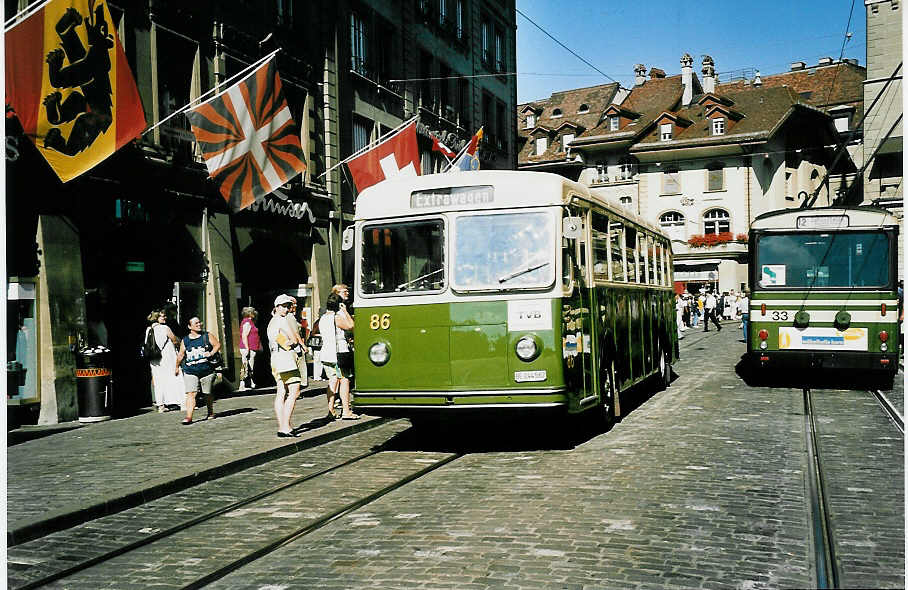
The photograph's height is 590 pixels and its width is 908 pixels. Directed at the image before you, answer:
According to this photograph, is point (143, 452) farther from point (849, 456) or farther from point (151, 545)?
point (849, 456)

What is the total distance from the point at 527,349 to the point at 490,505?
265cm

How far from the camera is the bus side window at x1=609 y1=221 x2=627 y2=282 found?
41.3 feet

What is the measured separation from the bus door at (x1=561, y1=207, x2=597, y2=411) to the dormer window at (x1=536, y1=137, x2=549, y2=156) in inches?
2209

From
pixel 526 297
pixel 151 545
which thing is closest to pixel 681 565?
pixel 151 545

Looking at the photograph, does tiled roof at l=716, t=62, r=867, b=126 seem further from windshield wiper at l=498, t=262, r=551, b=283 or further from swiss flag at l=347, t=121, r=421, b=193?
windshield wiper at l=498, t=262, r=551, b=283

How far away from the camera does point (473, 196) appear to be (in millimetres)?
10188

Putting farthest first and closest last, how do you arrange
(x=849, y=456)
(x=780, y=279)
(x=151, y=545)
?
1. (x=780, y=279)
2. (x=849, y=456)
3. (x=151, y=545)

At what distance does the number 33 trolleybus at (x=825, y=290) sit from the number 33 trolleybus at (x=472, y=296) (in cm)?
629

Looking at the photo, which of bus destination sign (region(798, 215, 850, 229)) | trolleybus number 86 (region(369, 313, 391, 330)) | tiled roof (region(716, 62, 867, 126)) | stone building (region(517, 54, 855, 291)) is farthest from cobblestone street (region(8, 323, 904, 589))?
tiled roof (region(716, 62, 867, 126))

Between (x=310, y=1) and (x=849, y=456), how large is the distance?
1670 centimetres

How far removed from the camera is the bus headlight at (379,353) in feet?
33.8

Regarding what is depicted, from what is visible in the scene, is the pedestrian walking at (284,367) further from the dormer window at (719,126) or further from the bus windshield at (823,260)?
the dormer window at (719,126)

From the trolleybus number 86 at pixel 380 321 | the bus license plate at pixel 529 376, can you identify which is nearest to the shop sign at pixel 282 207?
the trolleybus number 86 at pixel 380 321

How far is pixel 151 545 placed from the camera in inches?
265
